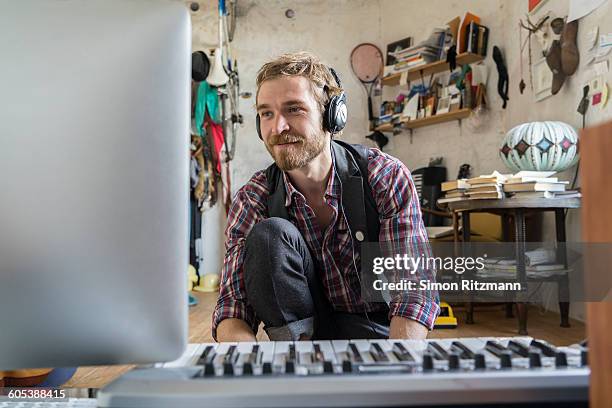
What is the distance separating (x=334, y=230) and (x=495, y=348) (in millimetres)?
904

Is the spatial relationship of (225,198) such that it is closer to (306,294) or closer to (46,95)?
(306,294)

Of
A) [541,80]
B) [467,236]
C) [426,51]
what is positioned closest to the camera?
[467,236]

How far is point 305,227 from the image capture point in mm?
1360

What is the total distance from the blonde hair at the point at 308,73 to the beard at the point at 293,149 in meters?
0.11

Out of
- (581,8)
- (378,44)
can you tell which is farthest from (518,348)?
(378,44)

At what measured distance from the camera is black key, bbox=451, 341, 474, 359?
41 cm

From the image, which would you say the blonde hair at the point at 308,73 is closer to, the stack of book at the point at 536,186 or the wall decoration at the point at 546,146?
the stack of book at the point at 536,186

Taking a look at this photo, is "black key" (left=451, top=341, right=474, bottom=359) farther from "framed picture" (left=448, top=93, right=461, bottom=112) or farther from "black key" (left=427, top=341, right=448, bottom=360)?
"framed picture" (left=448, top=93, right=461, bottom=112)

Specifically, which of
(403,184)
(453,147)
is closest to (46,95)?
(403,184)

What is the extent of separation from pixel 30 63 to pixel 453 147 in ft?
13.1

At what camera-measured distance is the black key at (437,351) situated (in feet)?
1.32

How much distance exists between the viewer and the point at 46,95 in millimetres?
401

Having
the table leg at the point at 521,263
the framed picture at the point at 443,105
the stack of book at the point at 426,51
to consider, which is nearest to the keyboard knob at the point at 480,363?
the table leg at the point at 521,263

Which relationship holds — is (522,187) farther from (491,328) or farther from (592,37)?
(592,37)
